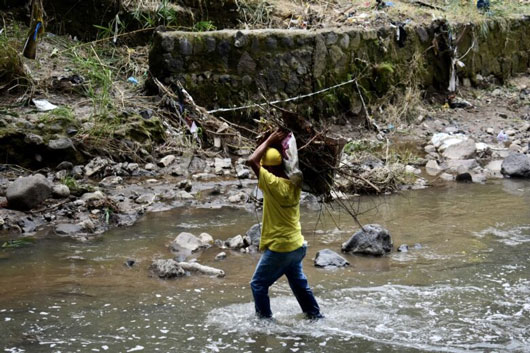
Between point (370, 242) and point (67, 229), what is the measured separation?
2.82m

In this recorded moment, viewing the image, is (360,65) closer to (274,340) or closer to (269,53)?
(269,53)

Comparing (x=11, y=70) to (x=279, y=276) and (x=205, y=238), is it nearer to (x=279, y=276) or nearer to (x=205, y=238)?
(x=205, y=238)

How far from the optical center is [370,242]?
19.9 feet

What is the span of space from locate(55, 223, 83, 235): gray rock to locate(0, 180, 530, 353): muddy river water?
198mm

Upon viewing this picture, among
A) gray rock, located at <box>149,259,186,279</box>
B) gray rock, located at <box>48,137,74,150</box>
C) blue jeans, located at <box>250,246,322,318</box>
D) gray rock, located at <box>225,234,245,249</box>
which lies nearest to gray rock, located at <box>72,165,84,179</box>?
gray rock, located at <box>48,137,74,150</box>

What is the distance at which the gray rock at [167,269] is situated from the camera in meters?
5.39

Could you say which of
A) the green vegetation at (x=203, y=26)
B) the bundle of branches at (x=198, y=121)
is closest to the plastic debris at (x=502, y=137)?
the bundle of branches at (x=198, y=121)

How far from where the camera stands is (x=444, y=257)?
6.01 m

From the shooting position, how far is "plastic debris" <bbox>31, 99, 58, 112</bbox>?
8715 mm

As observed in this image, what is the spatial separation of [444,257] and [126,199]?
3.39m

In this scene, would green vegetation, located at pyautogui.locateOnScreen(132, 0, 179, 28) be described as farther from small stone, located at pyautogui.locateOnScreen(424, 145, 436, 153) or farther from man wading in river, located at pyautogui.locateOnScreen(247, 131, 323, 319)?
man wading in river, located at pyautogui.locateOnScreen(247, 131, 323, 319)

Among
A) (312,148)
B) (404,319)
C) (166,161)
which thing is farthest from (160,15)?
(404,319)

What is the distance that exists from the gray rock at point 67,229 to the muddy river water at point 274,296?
0.20m

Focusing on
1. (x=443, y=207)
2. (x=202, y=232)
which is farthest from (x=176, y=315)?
(x=443, y=207)
